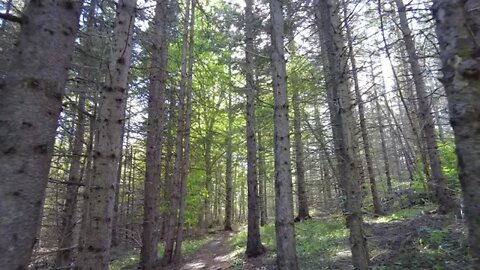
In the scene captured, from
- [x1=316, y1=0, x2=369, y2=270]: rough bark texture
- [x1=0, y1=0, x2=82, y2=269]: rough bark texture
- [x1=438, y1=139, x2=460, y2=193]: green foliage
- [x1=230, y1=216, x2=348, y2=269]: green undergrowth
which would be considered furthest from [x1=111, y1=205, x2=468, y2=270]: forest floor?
[x1=0, y1=0, x2=82, y2=269]: rough bark texture

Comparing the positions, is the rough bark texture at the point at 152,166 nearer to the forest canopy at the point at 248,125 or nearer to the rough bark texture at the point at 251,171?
the forest canopy at the point at 248,125

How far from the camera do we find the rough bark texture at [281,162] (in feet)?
18.9

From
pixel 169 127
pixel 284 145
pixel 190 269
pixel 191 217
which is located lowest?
pixel 190 269

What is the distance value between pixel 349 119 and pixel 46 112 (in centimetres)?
458

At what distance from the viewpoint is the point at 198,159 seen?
2205cm

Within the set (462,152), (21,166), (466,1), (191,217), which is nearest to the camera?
(21,166)

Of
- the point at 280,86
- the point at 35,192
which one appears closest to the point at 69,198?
the point at 280,86

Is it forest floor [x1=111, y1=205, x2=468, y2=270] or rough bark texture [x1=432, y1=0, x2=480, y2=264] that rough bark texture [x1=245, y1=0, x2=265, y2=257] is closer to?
forest floor [x1=111, y1=205, x2=468, y2=270]

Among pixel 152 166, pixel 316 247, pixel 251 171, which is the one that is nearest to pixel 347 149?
pixel 316 247

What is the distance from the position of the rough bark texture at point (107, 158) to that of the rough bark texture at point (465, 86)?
313 cm

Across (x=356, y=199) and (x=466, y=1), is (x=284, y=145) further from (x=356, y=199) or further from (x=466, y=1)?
(x=466, y=1)

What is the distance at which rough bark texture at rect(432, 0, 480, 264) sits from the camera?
179cm

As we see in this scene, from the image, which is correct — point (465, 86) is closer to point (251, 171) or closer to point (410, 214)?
point (251, 171)

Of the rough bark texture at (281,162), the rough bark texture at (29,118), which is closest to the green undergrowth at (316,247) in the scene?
the rough bark texture at (281,162)
